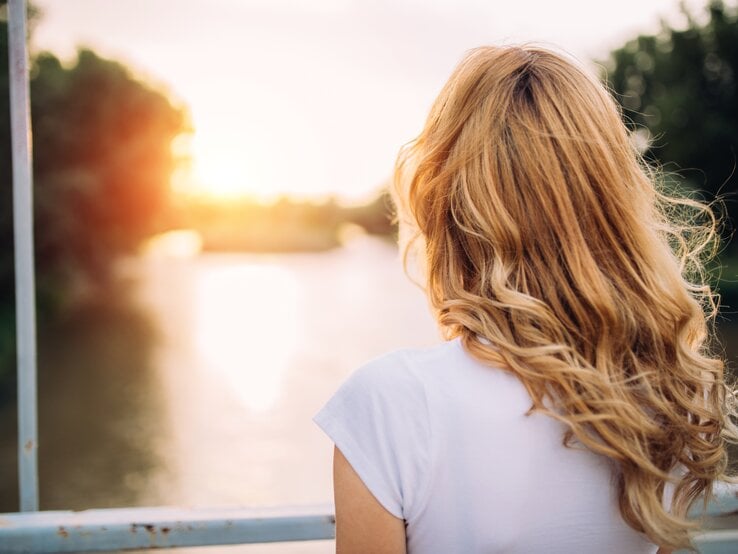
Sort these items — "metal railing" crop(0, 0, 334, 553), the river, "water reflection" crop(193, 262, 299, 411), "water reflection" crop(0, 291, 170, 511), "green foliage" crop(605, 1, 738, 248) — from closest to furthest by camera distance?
1. "metal railing" crop(0, 0, 334, 553)
2. "water reflection" crop(0, 291, 170, 511)
3. the river
4. "water reflection" crop(193, 262, 299, 411)
5. "green foliage" crop(605, 1, 738, 248)

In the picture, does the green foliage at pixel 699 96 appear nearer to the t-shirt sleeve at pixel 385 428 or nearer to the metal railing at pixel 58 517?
the metal railing at pixel 58 517

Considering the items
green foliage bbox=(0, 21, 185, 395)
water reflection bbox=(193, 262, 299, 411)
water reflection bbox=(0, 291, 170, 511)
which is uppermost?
green foliage bbox=(0, 21, 185, 395)

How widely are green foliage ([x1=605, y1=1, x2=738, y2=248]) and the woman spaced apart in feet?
67.5

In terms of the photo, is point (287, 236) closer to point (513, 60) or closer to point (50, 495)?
point (50, 495)

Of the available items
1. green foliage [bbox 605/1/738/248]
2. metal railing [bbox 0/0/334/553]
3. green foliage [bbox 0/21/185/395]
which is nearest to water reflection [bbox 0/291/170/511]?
green foliage [bbox 0/21/185/395]

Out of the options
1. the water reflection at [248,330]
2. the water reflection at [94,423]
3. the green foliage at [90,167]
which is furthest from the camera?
the water reflection at [248,330]

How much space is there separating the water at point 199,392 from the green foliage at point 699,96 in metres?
9.98

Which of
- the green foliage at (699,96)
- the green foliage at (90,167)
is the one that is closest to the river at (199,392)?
the green foliage at (90,167)

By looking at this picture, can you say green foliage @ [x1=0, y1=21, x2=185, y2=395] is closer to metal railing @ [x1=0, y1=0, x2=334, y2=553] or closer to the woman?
metal railing @ [x1=0, y1=0, x2=334, y2=553]

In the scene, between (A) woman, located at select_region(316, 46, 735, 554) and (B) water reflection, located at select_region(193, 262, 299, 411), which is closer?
(A) woman, located at select_region(316, 46, 735, 554)

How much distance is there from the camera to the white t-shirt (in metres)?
0.75

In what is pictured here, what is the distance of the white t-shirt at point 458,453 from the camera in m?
0.75

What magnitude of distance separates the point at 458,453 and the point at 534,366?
0.43ft

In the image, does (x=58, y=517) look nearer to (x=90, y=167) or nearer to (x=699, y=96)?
(x=90, y=167)
